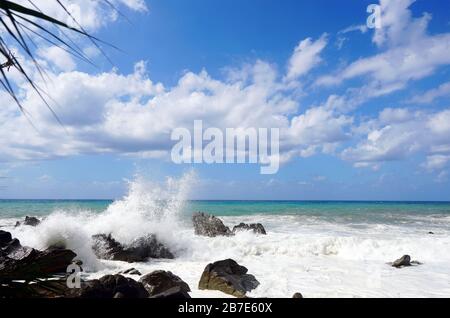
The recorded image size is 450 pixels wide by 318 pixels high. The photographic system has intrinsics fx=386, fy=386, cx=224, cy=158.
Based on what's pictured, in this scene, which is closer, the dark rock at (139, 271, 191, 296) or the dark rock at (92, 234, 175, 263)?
the dark rock at (139, 271, 191, 296)

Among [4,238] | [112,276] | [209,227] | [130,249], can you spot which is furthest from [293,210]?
[112,276]

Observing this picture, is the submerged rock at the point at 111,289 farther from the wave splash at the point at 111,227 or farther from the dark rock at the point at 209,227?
the dark rock at the point at 209,227

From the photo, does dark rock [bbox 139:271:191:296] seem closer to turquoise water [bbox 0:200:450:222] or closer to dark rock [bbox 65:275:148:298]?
dark rock [bbox 65:275:148:298]

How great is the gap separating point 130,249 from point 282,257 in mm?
5316

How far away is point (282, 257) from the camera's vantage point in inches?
544

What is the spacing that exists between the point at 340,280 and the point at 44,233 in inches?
382

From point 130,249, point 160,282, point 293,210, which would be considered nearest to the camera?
point 160,282

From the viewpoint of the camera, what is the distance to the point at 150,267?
456 inches

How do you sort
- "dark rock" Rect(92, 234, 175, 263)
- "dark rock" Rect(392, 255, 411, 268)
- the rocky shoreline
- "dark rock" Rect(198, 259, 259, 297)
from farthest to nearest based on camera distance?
"dark rock" Rect(92, 234, 175, 263) < "dark rock" Rect(392, 255, 411, 268) < "dark rock" Rect(198, 259, 259, 297) < the rocky shoreline

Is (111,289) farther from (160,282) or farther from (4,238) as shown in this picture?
(4,238)

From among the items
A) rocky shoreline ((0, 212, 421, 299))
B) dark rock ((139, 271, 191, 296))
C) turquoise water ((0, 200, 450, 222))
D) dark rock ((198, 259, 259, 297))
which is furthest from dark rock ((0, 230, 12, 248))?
turquoise water ((0, 200, 450, 222))

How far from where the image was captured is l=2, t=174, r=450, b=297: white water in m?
9.12

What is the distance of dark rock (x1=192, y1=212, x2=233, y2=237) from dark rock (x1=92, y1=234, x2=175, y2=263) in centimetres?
568

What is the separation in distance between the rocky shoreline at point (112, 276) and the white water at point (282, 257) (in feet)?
1.13
